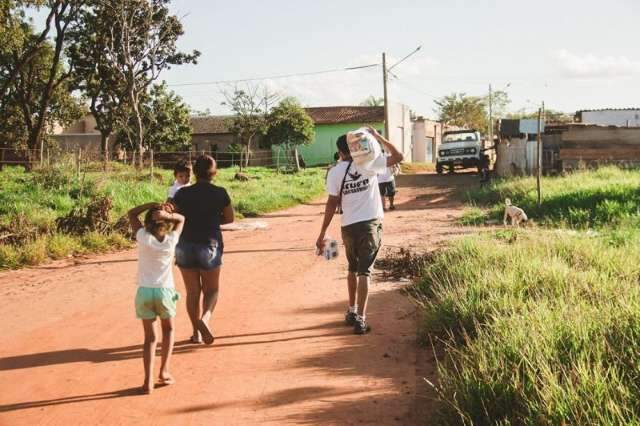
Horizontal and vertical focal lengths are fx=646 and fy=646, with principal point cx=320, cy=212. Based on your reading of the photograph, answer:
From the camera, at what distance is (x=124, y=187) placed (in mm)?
16531

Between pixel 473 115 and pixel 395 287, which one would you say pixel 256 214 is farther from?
pixel 473 115

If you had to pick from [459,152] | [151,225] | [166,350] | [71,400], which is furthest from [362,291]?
[459,152]

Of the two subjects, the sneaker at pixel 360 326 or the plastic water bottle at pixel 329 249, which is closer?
the sneaker at pixel 360 326

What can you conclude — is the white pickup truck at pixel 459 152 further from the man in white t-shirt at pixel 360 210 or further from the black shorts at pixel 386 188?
the man in white t-shirt at pixel 360 210

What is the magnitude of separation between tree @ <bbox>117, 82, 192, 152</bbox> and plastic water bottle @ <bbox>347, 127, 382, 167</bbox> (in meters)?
38.7

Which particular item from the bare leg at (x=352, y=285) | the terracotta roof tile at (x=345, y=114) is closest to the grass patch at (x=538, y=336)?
the bare leg at (x=352, y=285)

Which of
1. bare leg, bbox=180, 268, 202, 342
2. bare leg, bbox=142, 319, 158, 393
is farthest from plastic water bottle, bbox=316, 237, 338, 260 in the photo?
bare leg, bbox=142, 319, 158, 393

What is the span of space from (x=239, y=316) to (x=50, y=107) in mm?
38766

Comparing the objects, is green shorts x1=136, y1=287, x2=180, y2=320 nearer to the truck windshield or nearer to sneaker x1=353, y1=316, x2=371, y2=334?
sneaker x1=353, y1=316, x2=371, y2=334

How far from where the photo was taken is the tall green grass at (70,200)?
11.1 meters

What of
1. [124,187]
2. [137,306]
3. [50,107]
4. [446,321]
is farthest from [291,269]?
[50,107]

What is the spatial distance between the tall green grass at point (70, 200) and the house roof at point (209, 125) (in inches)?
1411

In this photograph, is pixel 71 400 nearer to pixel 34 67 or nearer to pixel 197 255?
pixel 197 255

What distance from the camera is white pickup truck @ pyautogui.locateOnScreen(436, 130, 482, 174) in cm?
3341
